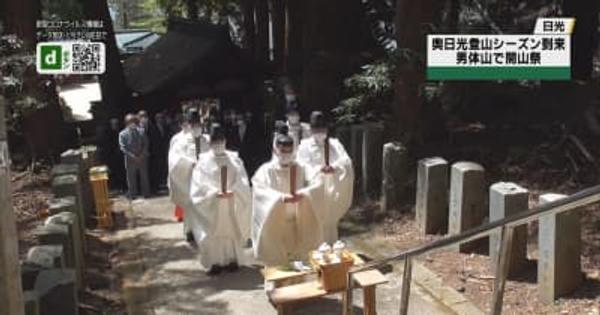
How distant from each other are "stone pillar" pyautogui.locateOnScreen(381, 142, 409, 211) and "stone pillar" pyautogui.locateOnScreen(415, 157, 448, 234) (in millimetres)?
997

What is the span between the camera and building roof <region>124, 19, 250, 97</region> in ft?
68.3

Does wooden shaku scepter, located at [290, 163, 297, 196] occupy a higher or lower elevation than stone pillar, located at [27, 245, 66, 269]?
higher

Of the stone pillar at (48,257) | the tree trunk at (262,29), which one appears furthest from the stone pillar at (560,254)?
the tree trunk at (262,29)

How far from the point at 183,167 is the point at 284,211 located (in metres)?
2.64

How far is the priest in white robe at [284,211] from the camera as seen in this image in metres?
8.81

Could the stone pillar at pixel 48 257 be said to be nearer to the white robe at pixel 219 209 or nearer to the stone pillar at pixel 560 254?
the white robe at pixel 219 209

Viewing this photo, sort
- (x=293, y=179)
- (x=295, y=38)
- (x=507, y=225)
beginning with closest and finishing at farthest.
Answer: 1. (x=507, y=225)
2. (x=293, y=179)
3. (x=295, y=38)

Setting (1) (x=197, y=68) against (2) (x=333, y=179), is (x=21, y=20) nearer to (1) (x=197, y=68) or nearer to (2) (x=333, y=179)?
(1) (x=197, y=68)

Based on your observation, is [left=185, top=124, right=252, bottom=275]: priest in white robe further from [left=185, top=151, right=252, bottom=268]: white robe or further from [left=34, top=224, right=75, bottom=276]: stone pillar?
[left=34, top=224, right=75, bottom=276]: stone pillar

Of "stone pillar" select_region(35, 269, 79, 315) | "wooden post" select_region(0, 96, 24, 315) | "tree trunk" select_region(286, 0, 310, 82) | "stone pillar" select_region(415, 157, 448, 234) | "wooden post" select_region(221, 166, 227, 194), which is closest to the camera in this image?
"wooden post" select_region(0, 96, 24, 315)

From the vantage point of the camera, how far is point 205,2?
1095 inches

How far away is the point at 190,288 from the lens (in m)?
9.33
